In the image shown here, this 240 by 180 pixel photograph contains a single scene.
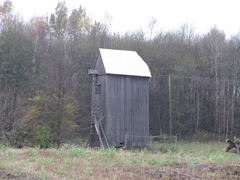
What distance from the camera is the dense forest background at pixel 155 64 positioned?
31.1m

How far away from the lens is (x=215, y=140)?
102ft

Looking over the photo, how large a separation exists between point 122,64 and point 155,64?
546 inches

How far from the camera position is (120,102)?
22922 mm

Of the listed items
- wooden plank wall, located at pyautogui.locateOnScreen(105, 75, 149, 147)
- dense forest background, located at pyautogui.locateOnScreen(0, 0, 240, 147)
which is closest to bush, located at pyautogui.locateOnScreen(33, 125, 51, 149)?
wooden plank wall, located at pyautogui.locateOnScreen(105, 75, 149, 147)

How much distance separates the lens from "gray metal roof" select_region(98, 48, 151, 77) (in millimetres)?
23172

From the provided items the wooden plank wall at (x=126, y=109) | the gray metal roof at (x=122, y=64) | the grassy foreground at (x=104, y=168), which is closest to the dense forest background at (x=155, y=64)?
the gray metal roof at (x=122, y=64)

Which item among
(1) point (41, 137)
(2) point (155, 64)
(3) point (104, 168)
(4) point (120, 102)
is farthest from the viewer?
(2) point (155, 64)

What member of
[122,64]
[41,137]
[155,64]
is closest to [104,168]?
[41,137]

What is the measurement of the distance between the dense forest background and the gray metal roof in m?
6.38

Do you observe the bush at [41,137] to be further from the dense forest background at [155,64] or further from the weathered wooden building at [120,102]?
the dense forest background at [155,64]

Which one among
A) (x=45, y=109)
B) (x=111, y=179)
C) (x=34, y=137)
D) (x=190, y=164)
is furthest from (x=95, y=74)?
(x=111, y=179)

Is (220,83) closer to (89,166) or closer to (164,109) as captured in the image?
(164,109)

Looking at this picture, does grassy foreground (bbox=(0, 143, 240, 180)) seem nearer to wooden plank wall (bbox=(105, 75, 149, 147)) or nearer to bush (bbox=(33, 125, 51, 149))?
bush (bbox=(33, 125, 51, 149))

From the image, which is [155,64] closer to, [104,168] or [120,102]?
[120,102]
